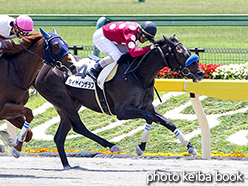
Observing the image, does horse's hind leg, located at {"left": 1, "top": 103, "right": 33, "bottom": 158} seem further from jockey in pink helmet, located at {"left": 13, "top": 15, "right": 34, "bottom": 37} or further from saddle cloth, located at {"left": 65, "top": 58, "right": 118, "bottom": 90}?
jockey in pink helmet, located at {"left": 13, "top": 15, "right": 34, "bottom": 37}

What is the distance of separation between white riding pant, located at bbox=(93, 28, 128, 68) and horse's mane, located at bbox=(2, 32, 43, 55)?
746 mm

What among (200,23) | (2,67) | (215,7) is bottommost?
(2,67)

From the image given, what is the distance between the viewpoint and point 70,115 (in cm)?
675

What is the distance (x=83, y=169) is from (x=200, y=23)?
6.62 m

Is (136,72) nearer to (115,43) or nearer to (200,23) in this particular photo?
(115,43)

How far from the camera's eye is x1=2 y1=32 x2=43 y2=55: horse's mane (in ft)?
21.0

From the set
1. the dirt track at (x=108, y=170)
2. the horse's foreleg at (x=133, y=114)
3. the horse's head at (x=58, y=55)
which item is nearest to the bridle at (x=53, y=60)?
the horse's head at (x=58, y=55)

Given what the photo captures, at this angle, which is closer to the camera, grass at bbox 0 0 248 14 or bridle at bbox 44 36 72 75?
bridle at bbox 44 36 72 75

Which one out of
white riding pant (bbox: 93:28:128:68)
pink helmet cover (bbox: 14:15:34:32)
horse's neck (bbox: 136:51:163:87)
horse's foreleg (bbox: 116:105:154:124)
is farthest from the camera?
white riding pant (bbox: 93:28:128:68)

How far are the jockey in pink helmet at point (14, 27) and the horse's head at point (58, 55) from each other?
14.2 inches

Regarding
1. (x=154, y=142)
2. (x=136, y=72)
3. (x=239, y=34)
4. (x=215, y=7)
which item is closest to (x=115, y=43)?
(x=136, y=72)

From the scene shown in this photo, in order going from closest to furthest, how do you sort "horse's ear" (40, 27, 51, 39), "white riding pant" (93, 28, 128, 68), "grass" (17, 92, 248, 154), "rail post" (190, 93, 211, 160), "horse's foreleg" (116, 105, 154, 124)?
"horse's ear" (40, 27, 51, 39) → "horse's foreleg" (116, 105, 154, 124) → "white riding pant" (93, 28, 128, 68) → "rail post" (190, 93, 211, 160) → "grass" (17, 92, 248, 154)

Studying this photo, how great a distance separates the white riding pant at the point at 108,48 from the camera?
661 cm

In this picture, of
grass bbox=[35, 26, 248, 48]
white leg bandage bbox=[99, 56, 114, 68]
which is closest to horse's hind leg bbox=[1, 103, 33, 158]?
white leg bandage bbox=[99, 56, 114, 68]
